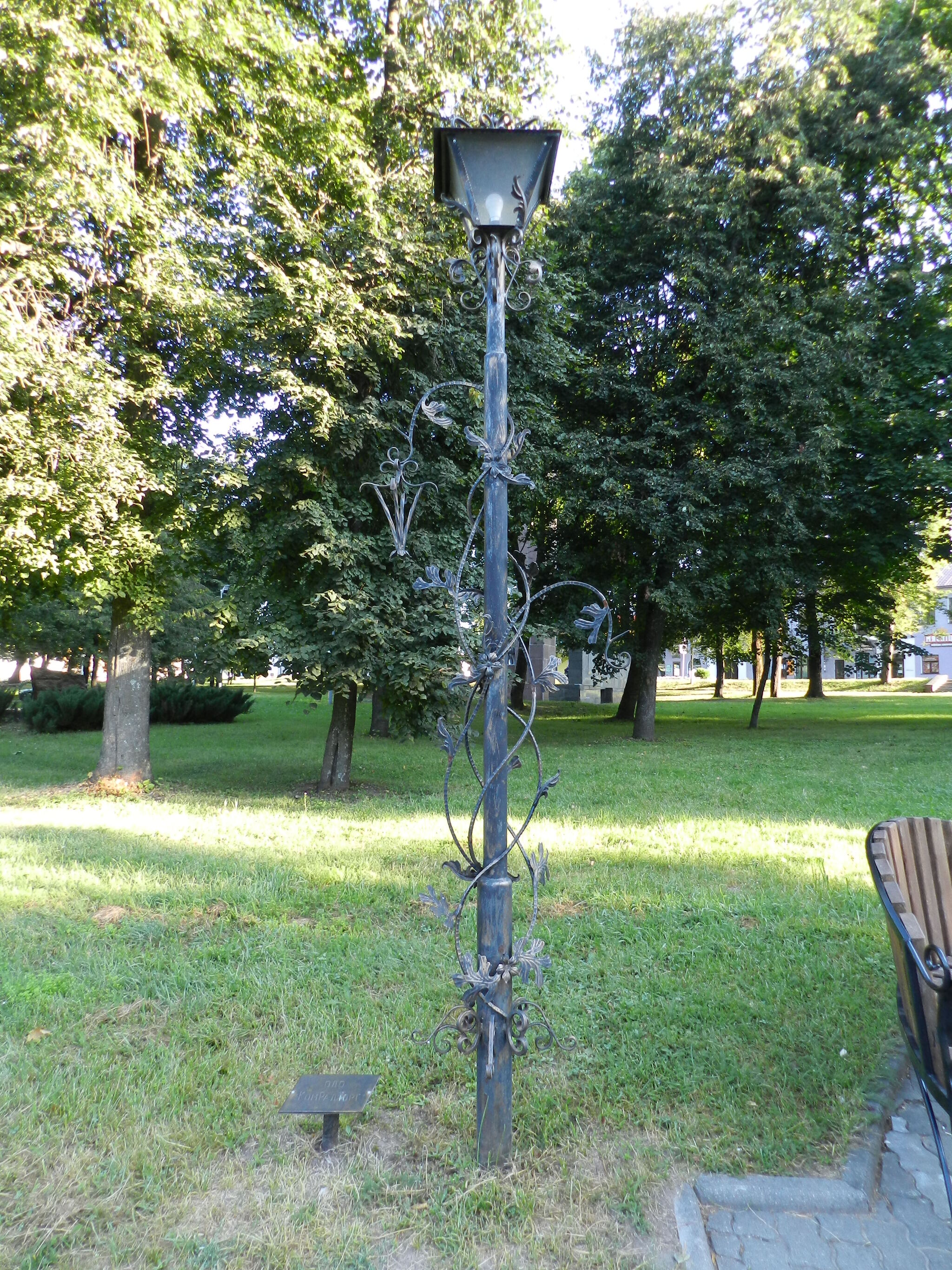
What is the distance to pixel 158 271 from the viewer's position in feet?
27.6

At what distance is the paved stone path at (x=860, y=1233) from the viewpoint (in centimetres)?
225

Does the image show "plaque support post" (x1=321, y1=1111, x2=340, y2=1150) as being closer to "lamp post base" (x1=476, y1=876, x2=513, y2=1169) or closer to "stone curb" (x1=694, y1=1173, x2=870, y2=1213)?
"lamp post base" (x1=476, y1=876, x2=513, y2=1169)

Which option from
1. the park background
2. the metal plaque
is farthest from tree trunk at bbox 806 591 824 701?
the metal plaque

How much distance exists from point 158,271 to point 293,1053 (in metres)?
7.85

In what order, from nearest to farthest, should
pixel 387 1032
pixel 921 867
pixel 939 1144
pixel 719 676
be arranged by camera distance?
pixel 939 1144
pixel 921 867
pixel 387 1032
pixel 719 676

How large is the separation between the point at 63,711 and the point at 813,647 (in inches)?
778

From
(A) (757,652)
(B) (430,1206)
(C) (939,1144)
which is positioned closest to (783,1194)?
(C) (939,1144)

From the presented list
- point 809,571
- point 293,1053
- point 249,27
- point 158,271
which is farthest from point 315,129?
point 809,571

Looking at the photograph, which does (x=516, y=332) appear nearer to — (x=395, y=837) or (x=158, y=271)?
(x=158, y=271)

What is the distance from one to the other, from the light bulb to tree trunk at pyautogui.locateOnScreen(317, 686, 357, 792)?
794cm

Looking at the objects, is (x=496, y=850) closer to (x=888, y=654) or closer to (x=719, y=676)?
(x=888, y=654)

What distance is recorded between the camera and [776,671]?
1458 inches

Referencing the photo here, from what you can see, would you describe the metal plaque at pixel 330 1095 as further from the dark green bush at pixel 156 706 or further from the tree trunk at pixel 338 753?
the dark green bush at pixel 156 706

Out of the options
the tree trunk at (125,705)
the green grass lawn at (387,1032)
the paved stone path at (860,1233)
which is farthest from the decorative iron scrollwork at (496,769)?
the tree trunk at (125,705)
